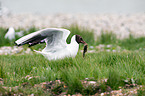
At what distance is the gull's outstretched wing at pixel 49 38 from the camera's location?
4.51 meters

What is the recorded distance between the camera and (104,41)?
9461 mm

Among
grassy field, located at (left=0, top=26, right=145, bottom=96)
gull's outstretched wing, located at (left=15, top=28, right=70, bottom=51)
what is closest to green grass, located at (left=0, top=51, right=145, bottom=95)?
grassy field, located at (left=0, top=26, right=145, bottom=96)

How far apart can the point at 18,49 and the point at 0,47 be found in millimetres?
1068

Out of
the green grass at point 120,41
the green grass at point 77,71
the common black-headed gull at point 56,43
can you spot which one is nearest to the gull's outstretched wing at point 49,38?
the common black-headed gull at point 56,43

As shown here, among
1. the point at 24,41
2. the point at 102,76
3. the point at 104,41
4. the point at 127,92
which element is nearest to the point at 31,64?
the point at 24,41

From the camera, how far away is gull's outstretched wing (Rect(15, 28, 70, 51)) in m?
4.51

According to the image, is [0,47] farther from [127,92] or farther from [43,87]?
[127,92]

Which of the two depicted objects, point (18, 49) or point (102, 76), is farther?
point (18, 49)

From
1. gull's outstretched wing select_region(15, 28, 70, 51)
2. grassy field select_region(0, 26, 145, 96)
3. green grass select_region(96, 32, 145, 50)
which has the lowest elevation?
grassy field select_region(0, 26, 145, 96)

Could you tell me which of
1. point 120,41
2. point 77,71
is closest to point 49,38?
point 77,71

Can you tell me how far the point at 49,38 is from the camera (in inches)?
193

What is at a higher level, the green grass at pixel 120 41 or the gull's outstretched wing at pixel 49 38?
the gull's outstretched wing at pixel 49 38

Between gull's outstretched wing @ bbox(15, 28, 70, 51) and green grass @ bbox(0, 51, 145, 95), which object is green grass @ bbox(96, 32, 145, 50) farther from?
gull's outstretched wing @ bbox(15, 28, 70, 51)

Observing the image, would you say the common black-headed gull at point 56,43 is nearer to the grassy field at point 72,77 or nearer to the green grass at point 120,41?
the grassy field at point 72,77
